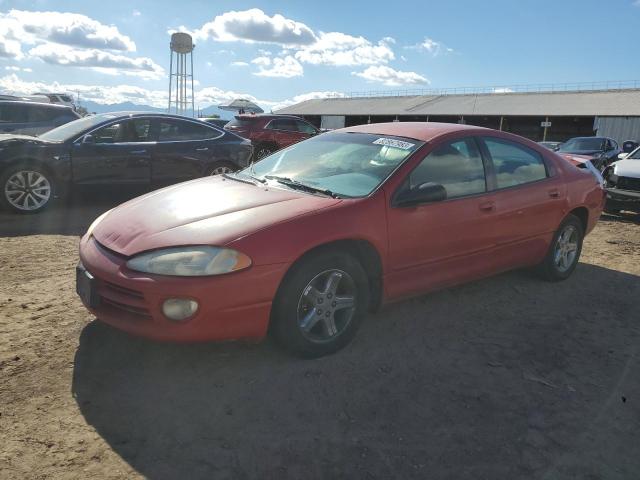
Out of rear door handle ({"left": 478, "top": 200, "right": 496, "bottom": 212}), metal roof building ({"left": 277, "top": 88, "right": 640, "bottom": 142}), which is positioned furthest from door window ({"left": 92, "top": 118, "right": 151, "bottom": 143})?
metal roof building ({"left": 277, "top": 88, "right": 640, "bottom": 142})

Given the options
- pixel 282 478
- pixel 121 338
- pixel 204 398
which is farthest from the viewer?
pixel 121 338

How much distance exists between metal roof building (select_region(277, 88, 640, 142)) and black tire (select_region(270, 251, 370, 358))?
38.7 meters

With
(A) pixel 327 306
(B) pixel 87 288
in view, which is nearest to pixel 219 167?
(B) pixel 87 288

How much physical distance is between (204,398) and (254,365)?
1.40 ft

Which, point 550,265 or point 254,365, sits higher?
point 550,265

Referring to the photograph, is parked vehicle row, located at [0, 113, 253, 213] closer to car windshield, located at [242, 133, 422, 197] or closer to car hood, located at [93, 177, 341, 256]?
car windshield, located at [242, 133, 422, 197]

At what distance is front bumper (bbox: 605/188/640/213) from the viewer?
862 cm

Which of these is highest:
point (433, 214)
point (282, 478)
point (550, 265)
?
point (433, 214)

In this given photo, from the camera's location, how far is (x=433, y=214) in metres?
3.65

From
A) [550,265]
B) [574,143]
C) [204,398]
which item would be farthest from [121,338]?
[574,143]

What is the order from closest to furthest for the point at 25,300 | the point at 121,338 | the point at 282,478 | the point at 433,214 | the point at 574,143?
the point at 282,478 → the point at 121,338 → the point at 433,214 → the point at 25,300 → the point at 574,143

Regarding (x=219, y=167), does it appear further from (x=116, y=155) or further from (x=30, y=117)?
(x=30, y=117)

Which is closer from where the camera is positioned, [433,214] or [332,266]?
[332,266]

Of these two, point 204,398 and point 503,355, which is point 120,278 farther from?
point 503,355
